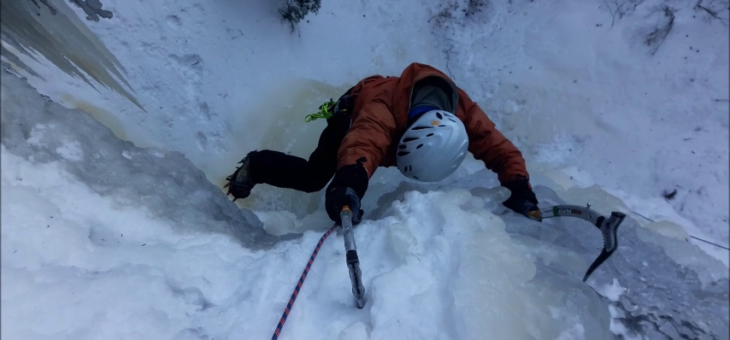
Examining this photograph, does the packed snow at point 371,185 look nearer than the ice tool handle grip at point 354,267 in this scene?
Yes

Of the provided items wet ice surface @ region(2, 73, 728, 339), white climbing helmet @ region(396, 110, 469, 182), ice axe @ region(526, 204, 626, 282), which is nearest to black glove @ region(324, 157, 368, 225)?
wet ice surface @ region(2, 73, 728, 339)

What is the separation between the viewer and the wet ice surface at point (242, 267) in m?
1.42

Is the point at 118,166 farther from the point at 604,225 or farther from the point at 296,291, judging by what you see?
the point at 604,225

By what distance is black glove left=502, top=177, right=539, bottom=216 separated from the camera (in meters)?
2.48

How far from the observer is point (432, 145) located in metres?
2.27

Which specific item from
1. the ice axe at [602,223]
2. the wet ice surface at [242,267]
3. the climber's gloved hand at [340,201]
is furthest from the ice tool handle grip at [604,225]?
the climber's gloved hand at [340,201]

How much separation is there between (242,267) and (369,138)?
2.97 feet

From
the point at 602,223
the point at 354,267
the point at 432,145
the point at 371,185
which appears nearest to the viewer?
the point at 354,267

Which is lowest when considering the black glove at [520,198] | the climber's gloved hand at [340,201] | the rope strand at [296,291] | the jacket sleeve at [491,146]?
the rope strand at [296,291]

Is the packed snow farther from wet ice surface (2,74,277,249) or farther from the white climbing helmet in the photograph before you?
the white climbing helmet

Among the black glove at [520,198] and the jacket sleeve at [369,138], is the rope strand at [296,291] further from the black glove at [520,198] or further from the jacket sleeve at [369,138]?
the black glove at [520,198]

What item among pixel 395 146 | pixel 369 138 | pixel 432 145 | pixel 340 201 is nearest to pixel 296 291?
pixel 340 201

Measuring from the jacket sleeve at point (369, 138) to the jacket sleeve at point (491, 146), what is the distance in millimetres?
525

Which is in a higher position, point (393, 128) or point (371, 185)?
point (393, 128)
